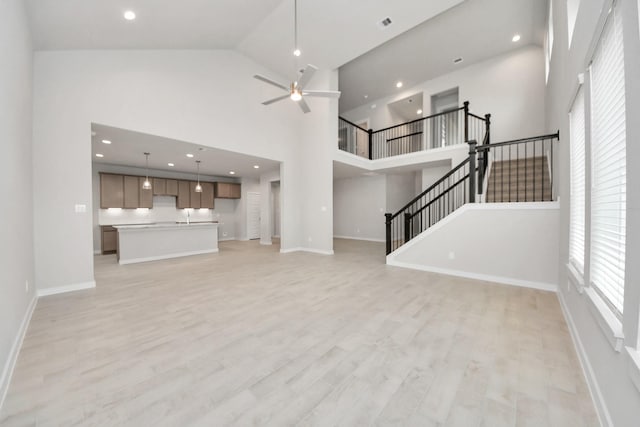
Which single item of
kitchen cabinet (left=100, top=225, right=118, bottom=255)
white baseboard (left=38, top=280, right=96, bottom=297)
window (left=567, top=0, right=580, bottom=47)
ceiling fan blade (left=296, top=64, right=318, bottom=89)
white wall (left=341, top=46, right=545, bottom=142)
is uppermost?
white wall (left=341, top=46, right=545, bottom=142)

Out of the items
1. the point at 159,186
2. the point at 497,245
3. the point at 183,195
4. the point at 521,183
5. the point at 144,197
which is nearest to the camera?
the point at 497,245

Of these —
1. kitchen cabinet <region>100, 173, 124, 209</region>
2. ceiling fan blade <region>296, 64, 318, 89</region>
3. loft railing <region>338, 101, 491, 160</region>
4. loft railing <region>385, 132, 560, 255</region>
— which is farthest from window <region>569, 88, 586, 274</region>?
kitchen cabinet <region>100, 173, 124, 209</region>

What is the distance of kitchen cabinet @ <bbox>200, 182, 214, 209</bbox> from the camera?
9492 mm

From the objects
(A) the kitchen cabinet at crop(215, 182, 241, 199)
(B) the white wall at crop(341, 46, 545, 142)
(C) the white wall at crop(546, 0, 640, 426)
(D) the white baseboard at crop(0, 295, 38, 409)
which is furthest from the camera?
(A) the kitchen cabinet at crop(215, 182, 241, 199)

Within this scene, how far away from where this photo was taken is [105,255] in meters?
6.94

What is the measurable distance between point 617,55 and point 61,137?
5948 mm

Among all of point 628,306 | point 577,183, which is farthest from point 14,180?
point 577,183

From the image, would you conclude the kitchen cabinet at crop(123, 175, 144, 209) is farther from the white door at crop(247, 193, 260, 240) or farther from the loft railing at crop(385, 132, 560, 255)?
the loft railing at crop(385, 132, 560, 255)

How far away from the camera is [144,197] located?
8086 mm

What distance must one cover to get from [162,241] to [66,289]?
2691 mm

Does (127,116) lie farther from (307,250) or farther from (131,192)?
(307,250)

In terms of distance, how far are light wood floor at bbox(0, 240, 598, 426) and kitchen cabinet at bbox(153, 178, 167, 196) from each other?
5449 millimetres

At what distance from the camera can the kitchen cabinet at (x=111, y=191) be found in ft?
24.0

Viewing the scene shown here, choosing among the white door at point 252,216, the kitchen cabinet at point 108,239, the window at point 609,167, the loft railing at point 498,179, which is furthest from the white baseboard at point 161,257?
the window at point 609,167
